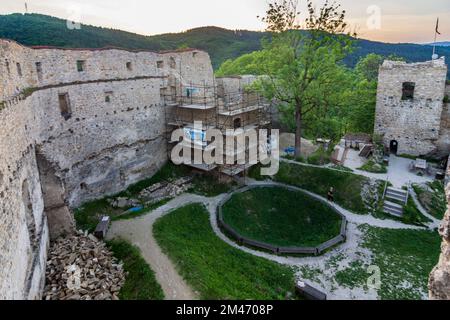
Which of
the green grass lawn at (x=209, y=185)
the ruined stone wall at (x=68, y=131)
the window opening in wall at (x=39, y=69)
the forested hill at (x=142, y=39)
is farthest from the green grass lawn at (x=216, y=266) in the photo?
the forested hill at (x=142, y=39)

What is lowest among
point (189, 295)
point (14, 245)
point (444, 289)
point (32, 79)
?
point (189, 295)

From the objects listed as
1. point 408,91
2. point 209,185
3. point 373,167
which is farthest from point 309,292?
point 408,91

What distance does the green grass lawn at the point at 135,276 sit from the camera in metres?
10.1

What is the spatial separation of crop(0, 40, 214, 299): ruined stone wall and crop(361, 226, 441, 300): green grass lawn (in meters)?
11.9

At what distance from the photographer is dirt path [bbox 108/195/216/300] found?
32.8 feet

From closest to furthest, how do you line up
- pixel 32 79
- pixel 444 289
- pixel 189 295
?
pixel 444 289
pixel 189 295
pixel 32 79

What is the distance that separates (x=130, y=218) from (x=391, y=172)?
1521 centimetres

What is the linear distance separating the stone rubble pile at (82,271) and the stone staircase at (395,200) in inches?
524

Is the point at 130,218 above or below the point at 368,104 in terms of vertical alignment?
below

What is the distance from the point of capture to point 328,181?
18.6 metres

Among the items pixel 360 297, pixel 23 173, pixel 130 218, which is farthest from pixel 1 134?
pixel 360 297

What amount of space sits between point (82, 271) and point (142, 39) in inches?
2226

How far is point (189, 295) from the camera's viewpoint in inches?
382

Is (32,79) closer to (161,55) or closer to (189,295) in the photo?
(161,55)
